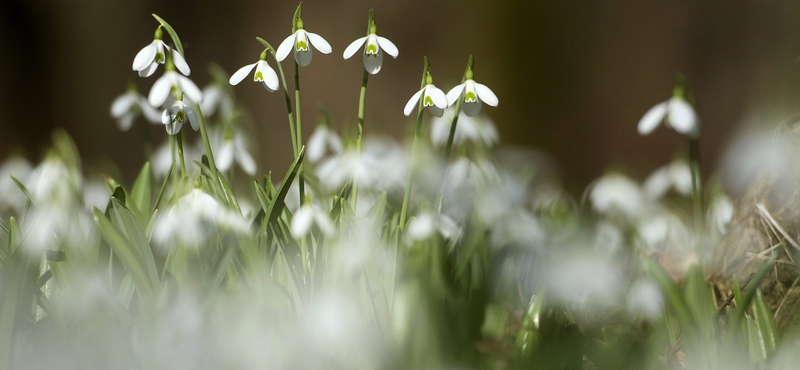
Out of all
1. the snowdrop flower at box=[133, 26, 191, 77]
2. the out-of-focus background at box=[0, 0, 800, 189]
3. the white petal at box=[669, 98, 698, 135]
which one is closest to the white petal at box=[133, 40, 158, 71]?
the snowdrop flower at box=[133, 26, 191, 77]

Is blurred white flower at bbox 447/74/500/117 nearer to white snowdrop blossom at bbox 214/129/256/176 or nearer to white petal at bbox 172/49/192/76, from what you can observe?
white petal at bbox 172/49/192/76

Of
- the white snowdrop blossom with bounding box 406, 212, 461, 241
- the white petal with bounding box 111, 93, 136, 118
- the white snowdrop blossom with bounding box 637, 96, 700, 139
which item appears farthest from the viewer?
the white petal with bounding box 111, 93, 136, 118

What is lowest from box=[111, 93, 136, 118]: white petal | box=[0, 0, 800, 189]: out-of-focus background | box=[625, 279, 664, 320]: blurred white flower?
box=[625, 279, 664, 320]: blurred white flower

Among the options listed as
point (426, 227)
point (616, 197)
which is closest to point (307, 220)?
point (426, 227)

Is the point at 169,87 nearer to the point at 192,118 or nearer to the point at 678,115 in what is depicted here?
the point at 192,118

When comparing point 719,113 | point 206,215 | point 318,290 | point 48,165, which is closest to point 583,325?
point 318,290
